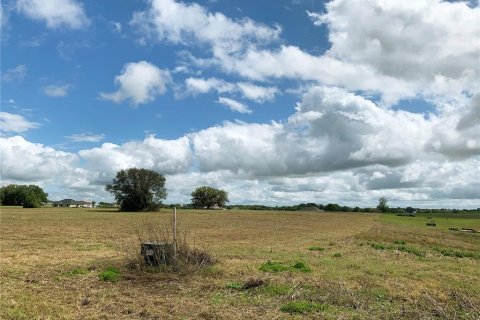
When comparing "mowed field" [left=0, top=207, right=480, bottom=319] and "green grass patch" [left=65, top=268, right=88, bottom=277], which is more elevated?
"green grass patch" [left=65, top=268, right=88, bottom=277]

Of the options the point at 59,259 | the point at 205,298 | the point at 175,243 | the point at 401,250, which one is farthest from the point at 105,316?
the point at 401,250

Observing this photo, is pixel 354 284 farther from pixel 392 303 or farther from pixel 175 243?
pixel 175 243

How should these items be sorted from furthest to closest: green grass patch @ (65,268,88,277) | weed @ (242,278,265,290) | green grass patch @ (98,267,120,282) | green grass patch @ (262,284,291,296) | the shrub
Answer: the shrub
green grass patch @ (65,268,88,277)
green grass patch @ (98,267,120,282)
weed @ (242,278,265,290)
green grass patch @ (262,284,291,296)

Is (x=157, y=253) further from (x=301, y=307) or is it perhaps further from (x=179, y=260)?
(x=301, y=307)

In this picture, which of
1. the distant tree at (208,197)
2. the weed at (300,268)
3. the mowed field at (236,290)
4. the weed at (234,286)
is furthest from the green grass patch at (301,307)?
the distant tree at (208,197)

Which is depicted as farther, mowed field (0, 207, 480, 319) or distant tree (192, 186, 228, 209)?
distant tree (192, 186, 228, 209)

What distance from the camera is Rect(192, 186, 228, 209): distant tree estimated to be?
18812 cm

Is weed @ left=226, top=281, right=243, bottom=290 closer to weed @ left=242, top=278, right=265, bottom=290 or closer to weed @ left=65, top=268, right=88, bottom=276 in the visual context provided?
weed @ left=242, top=278, right=265, bottom=290

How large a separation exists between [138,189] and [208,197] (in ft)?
241

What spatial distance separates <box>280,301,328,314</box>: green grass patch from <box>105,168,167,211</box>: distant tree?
109 metres

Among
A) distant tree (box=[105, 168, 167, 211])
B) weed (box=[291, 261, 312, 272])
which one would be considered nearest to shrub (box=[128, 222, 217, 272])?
weed (box=[291, 261, 312, 272])

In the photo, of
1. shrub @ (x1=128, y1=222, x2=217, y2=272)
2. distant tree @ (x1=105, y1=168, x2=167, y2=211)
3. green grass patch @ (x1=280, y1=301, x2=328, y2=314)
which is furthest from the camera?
distant tree @ (x1=105, y1=168, x2=167, y2=211)

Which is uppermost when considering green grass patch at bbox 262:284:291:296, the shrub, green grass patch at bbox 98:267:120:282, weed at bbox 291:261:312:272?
the shrub

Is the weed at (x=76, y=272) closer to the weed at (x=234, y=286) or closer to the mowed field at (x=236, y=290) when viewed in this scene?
the mowed field at (x=236, y=290)
